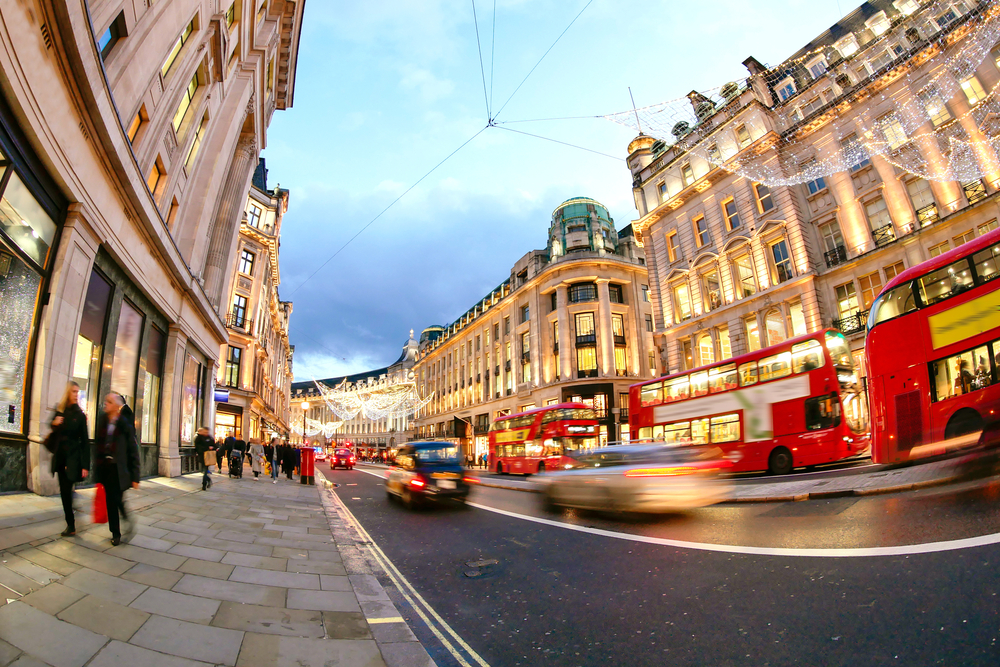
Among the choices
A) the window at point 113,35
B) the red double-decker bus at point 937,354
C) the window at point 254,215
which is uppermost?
the window at point 254,215

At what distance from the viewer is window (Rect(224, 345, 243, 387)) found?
32094mm

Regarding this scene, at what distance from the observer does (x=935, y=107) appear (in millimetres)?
20250

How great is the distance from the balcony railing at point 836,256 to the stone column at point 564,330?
20736 millimetres

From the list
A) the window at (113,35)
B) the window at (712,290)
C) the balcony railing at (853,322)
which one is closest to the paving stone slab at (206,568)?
the window at (113,35)

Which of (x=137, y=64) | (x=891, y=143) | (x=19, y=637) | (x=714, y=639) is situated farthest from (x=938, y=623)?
(x=891, y=143)

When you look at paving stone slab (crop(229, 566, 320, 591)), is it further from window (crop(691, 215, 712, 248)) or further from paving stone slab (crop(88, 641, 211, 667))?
window (crop(691, 215, 712, 248))

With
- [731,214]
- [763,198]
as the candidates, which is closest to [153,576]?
[763,198]

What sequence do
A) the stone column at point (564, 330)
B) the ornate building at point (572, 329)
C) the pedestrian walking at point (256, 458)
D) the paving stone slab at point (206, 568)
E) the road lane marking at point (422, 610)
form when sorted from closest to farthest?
the road lane marking at point (422, 610), the paving stone slab at point (206, 568), the pedestrian walking at point (256, 458), the ornate building at point (572, 329), the stone column at point (564, 330)

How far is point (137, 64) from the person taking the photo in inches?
412

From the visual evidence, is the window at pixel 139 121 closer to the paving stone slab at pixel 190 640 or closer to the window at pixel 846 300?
the paving stone slab at pixel 190 640

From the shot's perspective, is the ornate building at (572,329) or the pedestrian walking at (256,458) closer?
the pedestrian walking at (256,458)

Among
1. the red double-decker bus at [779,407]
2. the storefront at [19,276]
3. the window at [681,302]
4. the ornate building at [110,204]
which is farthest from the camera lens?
the window at [681,302]

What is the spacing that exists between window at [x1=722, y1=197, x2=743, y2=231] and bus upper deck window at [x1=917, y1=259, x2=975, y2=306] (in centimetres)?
1982

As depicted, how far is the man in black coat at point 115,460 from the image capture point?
5.05 meters
